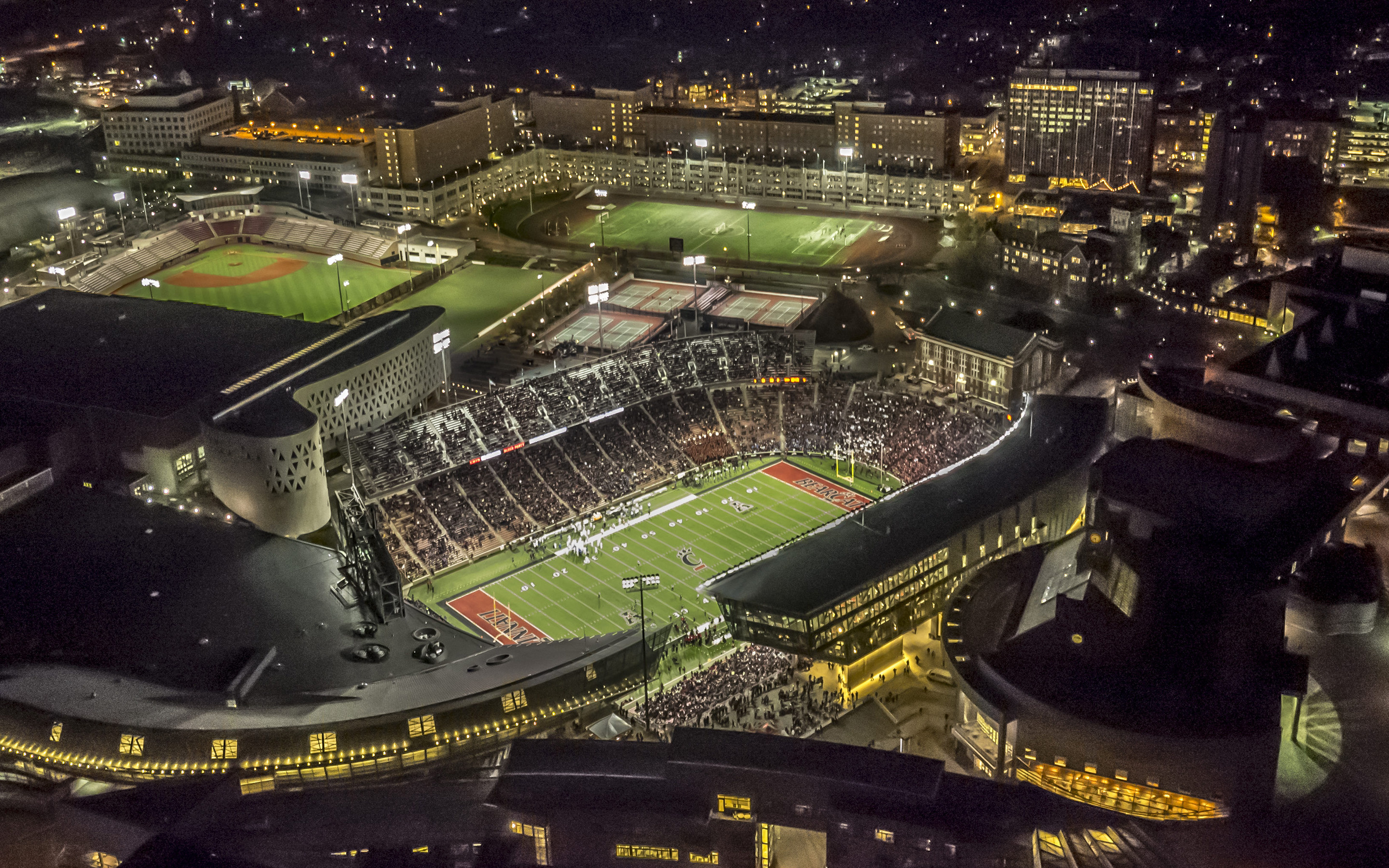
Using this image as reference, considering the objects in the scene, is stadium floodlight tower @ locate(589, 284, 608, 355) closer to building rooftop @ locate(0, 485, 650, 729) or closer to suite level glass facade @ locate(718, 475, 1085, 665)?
building rooftop @ locate(0, 485, 650, 729)

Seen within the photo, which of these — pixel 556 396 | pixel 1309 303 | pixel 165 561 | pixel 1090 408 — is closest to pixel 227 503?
pixel 165 561

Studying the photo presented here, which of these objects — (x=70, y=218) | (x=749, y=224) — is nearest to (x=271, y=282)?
(x=70, y=218)

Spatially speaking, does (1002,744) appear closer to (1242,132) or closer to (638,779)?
(638,779)

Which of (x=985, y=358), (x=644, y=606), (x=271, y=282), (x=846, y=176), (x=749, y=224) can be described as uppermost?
(x=846, y=176)

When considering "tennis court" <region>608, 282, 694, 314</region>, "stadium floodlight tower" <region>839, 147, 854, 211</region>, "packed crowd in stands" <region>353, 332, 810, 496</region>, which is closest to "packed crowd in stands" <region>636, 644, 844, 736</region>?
"packed crowd in stands" <region>353, 332, 810, 496</region>

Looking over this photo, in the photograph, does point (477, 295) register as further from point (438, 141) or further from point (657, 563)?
point (657, 563)

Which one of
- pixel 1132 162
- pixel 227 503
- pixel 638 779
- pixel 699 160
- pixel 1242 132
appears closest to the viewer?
pixel 638 779
